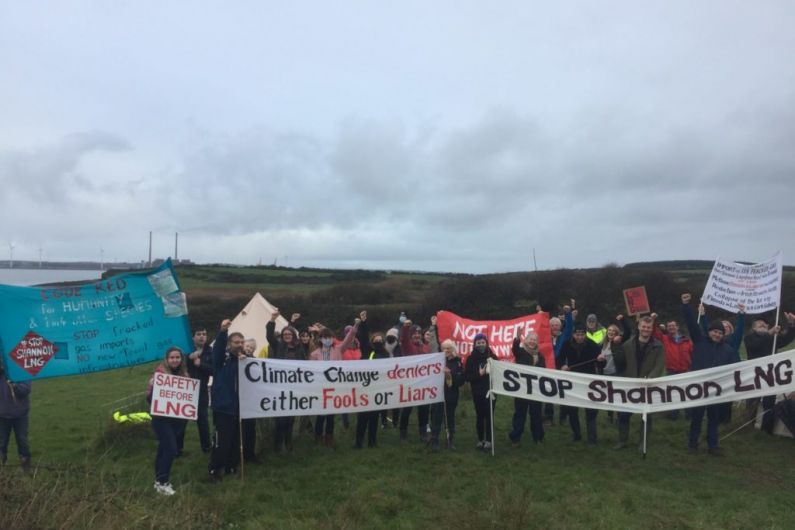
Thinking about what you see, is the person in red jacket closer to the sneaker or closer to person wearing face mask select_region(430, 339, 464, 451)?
person wearing face mask select_region(430, 339, 464, 451)

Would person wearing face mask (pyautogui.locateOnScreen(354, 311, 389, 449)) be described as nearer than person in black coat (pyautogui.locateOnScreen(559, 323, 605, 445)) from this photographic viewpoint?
Yes

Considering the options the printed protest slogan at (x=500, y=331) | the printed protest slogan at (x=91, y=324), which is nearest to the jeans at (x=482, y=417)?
→ the printed protest slogan at (x=500, y=331)

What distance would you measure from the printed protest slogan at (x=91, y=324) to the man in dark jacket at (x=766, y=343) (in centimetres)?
926

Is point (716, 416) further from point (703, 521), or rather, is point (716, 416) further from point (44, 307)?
point (44, 307)

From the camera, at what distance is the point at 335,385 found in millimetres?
9062

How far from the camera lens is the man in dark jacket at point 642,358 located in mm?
9297

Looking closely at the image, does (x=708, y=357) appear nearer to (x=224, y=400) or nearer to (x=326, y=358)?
(x=326, y=358)

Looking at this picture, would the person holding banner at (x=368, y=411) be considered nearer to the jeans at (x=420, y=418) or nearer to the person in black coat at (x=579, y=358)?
the jeans at (x=420, y=418)

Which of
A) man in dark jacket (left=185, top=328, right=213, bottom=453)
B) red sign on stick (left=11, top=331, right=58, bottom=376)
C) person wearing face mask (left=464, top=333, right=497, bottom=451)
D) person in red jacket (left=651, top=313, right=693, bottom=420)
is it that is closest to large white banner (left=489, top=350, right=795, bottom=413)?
person wearing face mask (left=464, top=333, right=497, bottom=451)

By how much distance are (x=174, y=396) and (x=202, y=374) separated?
120cm

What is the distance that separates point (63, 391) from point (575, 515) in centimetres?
1583

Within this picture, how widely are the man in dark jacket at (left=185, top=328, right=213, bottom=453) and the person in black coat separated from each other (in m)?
5.71

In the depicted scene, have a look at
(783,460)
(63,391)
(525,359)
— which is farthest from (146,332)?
(63,391)

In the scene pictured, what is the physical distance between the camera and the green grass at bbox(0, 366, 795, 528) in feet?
19.1
